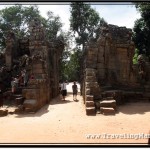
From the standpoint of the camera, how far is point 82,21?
33781 millimetres

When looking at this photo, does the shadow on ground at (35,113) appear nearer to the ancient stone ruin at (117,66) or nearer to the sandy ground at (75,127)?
the sandy ground at (75,127)

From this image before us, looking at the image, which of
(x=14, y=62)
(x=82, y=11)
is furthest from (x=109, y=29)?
(x=82, y=11)

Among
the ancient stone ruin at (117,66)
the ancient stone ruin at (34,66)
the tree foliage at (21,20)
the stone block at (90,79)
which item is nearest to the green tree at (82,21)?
the tree foliage at (21,20)

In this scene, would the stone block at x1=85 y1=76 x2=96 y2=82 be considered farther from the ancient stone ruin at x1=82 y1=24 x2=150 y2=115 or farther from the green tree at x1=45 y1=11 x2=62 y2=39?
the green tree at x1=45 y1=11 x2=62 y2=39

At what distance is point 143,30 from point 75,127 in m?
16.0

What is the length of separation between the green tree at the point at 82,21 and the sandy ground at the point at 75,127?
21.6 m

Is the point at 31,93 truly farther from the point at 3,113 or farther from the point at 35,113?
the point at 3,113

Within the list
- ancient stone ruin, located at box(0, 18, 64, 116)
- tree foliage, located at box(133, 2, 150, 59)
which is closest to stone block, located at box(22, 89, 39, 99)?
ancient stone ruin, located at box(0, 18, 64, 116)

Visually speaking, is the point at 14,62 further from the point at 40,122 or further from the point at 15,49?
the point at 40,122

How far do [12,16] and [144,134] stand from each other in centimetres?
3336

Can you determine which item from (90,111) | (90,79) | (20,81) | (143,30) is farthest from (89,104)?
(143,30)

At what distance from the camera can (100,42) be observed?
15703mm

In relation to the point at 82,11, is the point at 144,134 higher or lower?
lower

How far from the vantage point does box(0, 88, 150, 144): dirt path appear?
8.20m
